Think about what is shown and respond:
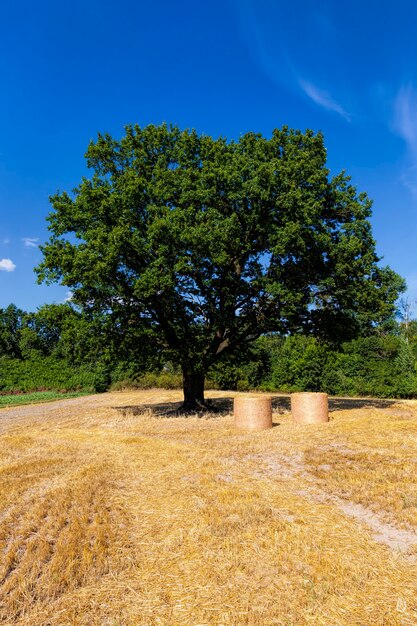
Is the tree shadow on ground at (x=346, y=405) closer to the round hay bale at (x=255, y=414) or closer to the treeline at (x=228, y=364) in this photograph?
the treeline at (x=228, y=364)

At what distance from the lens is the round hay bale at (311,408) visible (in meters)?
14.2

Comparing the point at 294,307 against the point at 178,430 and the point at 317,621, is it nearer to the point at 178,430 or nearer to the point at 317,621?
the point at 178,430

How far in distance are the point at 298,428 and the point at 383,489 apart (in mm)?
6969

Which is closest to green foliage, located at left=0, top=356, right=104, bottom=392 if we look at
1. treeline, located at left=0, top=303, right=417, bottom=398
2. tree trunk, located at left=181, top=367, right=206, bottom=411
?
treeline, located at left=0, top=303, right=417, bottom=398

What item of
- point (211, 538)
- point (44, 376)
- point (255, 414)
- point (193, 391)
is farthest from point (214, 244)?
point (44, 376)

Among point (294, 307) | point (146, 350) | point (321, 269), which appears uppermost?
point (321, 269)

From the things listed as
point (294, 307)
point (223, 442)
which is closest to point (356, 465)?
point (223, 442)

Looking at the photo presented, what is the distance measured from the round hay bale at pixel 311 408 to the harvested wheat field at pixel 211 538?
4.65m

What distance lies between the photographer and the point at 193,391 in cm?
1980

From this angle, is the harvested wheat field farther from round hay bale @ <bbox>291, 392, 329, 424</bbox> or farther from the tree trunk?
the tree trunk

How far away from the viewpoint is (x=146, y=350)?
18297mm

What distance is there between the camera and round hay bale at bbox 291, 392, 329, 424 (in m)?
14.2

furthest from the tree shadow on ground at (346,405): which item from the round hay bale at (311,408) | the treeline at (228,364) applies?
the round hay bale at (311,408)

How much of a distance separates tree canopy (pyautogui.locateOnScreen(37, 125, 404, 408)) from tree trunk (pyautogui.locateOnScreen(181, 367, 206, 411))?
0.26 m
